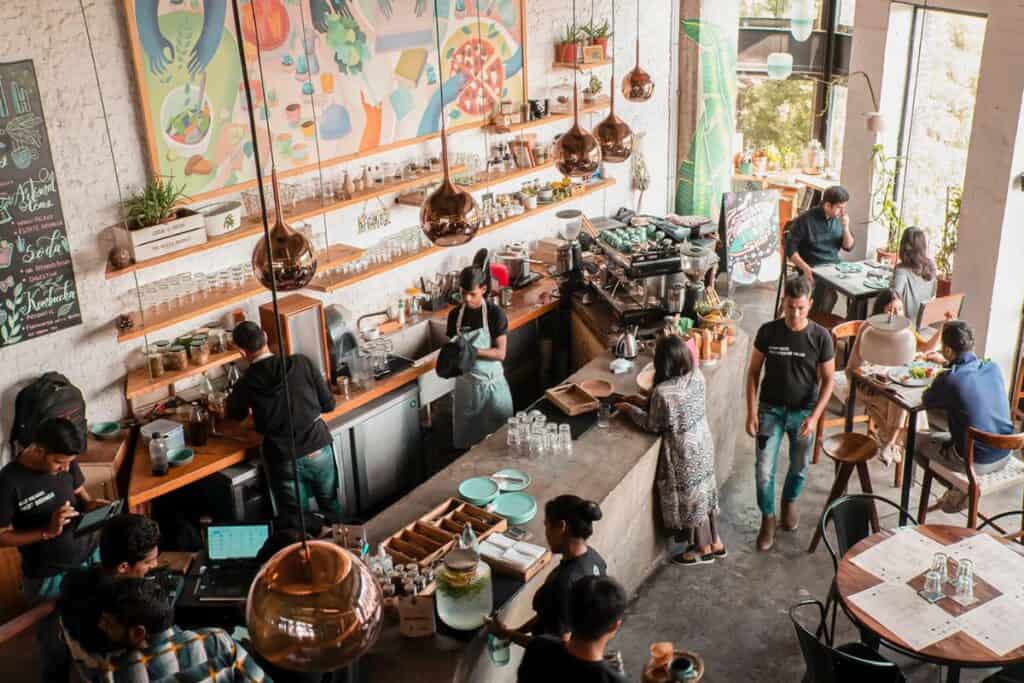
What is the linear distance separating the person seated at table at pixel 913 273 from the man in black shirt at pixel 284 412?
15.3 ft

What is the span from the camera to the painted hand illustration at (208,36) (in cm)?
604

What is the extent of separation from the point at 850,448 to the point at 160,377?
14.5 feet

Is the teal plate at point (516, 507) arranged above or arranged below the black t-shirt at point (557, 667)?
below

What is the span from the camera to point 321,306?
6500 millimetres

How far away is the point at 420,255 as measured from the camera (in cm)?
754

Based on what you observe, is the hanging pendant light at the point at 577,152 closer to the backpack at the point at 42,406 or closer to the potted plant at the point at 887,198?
the backpack at the point at 42,406

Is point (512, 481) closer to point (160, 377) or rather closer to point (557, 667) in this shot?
point (557, 667)

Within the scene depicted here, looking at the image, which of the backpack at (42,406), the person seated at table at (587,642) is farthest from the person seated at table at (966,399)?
the backpack at (42,406)

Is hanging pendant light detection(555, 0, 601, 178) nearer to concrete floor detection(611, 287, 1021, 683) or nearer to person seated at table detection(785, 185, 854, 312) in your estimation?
concrete floor detection(611, 287, 1021, 683)

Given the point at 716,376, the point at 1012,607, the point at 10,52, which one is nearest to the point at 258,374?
the point at 10,52

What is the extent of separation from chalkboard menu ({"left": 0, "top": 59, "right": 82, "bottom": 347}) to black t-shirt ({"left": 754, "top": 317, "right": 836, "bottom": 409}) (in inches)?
167

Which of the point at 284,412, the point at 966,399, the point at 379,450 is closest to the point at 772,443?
the point at 966,399

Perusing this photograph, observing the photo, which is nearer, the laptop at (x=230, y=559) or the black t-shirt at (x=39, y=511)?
the laptop at (x=230, y=559)

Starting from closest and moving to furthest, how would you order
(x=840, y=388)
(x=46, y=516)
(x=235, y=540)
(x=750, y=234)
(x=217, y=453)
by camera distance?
1. (x=235, y=540)
2. (x=46, y=516)
3. (x=217, y=453)
4. (x=840, y=388)
5. (x=750, y=234)
